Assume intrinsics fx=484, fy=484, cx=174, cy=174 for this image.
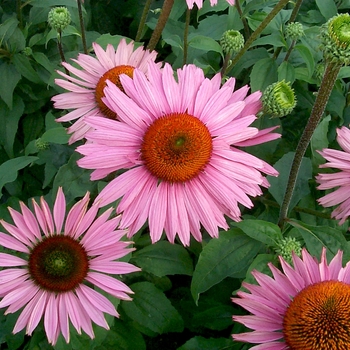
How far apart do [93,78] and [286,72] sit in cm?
61

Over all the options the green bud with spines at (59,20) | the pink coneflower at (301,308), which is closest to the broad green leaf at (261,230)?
the pink coneflower at (301,308)

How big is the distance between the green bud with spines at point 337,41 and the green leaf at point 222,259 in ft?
1.98

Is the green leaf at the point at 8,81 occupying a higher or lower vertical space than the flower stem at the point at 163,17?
lower

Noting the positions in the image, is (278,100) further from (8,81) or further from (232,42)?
(8,81)

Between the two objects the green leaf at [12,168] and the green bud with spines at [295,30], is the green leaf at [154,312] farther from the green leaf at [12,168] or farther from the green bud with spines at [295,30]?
the green bud with spines at [295,30]

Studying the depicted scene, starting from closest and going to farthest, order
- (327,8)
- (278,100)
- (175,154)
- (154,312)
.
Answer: (175,154)
(278,100)
(154,312)
(327,8)

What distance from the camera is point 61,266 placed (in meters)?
1.29

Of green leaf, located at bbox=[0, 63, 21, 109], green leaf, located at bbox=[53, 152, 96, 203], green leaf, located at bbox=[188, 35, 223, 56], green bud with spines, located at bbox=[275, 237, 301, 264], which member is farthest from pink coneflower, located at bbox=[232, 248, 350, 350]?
green leaf, located at bbox=[0, 63, 21, 109]

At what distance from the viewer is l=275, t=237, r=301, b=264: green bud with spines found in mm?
1338

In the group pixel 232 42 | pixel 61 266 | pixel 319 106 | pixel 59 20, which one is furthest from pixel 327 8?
pixel 61 266

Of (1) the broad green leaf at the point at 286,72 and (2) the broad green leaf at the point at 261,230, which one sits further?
(1) the broad green leaf at the point at 286,72

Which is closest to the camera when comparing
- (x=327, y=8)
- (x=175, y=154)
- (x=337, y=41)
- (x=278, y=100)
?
(x=337, y=41)

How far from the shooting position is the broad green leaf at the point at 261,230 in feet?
4.37

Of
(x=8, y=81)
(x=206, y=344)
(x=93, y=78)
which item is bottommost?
(x=206, y=344)
